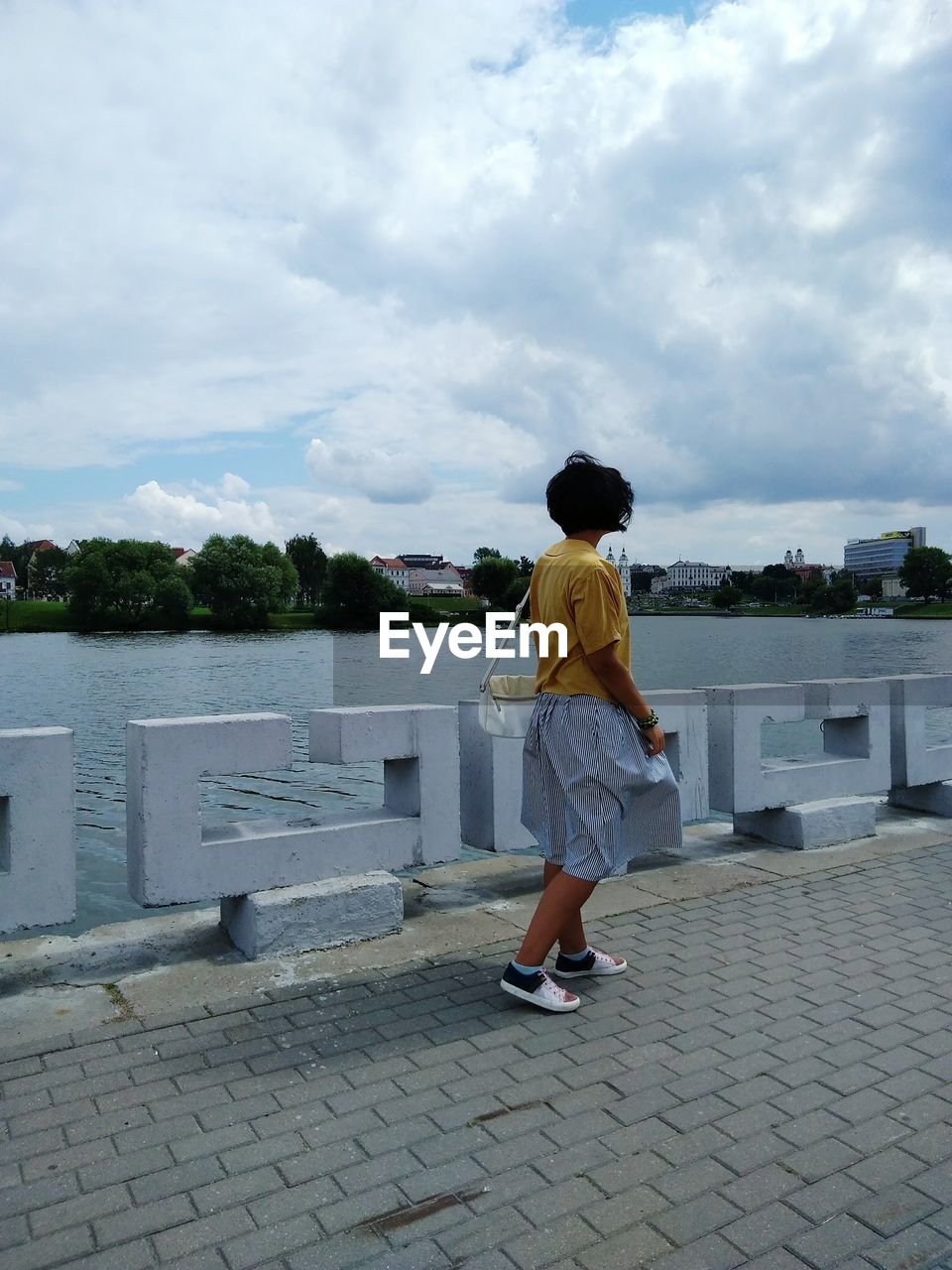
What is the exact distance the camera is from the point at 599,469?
3885mm

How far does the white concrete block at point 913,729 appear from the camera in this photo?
7.17 metres

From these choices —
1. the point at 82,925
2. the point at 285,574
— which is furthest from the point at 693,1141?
the point at 285,574

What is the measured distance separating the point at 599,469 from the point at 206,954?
257cm

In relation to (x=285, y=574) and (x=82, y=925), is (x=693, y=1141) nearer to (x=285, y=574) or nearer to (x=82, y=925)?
(x=82, y=925)

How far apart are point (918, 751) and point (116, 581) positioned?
72290 mm

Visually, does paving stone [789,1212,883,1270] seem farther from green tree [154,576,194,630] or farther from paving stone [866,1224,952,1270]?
green tree [154,576,194,630]

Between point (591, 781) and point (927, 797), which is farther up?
point (591, 781)

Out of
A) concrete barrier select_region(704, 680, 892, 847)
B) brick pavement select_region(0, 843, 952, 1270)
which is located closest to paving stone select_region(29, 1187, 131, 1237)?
brick pavement select_region(0, 843, 952, 1270)

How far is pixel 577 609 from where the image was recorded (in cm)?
365

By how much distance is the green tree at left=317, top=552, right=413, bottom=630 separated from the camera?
4975cm

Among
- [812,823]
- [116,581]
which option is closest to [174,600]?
[116,581]

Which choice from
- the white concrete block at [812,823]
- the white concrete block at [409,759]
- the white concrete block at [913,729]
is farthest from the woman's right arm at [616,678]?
the white concrete block at [913,729]

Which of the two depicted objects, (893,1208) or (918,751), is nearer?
(893,1208)

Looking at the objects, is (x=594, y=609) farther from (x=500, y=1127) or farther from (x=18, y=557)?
(x=18, y=557)
